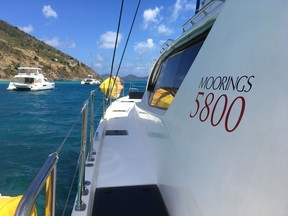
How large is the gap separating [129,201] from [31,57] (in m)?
99.7

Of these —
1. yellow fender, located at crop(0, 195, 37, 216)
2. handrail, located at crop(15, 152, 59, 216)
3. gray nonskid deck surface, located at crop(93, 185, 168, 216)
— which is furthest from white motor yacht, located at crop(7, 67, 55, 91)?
handrail, located at crop(15, 152, 59, 216)

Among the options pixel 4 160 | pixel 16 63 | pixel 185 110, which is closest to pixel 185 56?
pixel 185 110

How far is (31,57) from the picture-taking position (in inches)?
A: 3691

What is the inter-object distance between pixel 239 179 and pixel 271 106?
1.22 feet

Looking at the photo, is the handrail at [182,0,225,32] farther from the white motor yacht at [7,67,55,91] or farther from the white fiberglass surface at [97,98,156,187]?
the white motor yacht at [7,67,55,91]

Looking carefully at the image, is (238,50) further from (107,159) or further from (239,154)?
(107,159)

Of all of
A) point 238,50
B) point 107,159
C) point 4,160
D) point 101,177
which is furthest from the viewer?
point 4,160

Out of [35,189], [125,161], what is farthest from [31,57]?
[35,189]

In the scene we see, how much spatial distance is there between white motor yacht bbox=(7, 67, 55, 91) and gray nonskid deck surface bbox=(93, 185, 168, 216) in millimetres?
43148

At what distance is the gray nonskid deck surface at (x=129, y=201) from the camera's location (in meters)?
2.54

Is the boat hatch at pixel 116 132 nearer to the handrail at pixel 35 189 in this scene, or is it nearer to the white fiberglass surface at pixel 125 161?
the white fiberglass surface at pixel 125 161

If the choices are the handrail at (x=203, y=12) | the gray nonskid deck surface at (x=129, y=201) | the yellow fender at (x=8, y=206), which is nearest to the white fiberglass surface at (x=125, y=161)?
the gray nonskid deck surface at (x=129, y=201)

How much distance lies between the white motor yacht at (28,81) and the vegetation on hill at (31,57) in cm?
3815

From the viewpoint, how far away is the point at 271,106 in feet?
3.85
